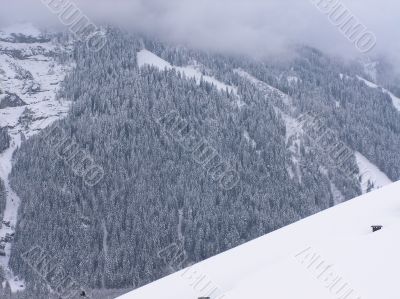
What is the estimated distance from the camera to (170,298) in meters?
18.3

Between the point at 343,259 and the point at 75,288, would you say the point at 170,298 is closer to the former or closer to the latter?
the point at 343,259

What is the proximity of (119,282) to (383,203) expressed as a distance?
17850 cm

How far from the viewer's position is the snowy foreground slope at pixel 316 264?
13.0 m

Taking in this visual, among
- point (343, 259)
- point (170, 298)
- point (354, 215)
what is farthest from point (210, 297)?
point (354, 215)

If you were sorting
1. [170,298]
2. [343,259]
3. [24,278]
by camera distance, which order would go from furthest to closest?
[24,278] → [170,298] → [343,259]

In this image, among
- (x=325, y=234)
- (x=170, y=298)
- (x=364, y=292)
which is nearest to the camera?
(x=364, y=292)

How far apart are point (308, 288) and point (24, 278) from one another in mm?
Answer: 194837

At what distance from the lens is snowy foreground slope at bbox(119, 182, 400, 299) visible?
13.0 m

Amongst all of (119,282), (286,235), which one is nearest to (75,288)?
(119,282)

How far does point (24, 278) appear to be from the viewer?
189625 millimetres

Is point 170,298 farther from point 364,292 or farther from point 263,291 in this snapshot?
point 364,292

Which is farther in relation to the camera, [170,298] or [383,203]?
[383,203]

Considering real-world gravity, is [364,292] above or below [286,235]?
below

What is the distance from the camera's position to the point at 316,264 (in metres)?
14.8
